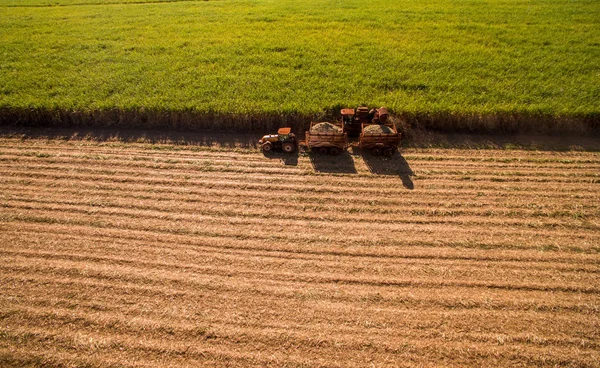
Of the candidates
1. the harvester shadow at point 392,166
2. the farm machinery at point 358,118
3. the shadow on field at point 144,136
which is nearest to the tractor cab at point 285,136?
the shadow on field at point 144,136

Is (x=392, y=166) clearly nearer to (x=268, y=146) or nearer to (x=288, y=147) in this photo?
(x=288, y=147)

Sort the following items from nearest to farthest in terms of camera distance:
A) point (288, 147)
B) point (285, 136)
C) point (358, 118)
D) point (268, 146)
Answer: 1. point (285, 136)
2. point (288, 147)
3. point (268, 146)
4. point (358, 118)

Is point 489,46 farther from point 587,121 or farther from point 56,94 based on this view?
point 56,94

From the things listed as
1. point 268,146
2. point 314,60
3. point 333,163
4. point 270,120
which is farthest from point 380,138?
point 314,60

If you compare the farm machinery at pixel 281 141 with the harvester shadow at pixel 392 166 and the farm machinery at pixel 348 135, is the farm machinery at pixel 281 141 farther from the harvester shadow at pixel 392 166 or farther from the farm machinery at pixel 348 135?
the harvester shadow at pixel 392 166

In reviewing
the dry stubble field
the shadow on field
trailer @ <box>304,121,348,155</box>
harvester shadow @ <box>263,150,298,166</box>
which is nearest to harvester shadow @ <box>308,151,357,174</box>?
the dry stubble field
